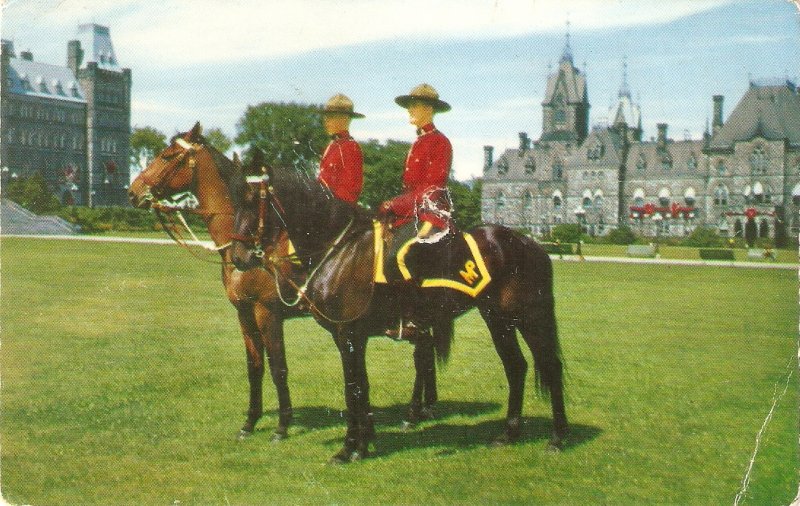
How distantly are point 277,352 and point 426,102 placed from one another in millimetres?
2651

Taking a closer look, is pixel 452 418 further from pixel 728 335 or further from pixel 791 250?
pixel 728 335

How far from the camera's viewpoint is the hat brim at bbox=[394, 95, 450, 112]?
22.2 feet

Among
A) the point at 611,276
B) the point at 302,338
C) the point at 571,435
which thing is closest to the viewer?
the point at 571,435

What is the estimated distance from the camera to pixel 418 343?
25.7ft

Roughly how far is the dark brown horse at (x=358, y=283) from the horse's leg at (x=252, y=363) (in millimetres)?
822

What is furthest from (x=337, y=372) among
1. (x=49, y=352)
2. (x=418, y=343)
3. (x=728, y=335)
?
(x=728, y=335)

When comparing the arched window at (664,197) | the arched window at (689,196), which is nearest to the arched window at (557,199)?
the arched window at (664,197)

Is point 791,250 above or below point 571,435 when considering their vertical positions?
above

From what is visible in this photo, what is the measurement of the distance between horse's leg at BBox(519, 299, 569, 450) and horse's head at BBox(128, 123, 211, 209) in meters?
3.25

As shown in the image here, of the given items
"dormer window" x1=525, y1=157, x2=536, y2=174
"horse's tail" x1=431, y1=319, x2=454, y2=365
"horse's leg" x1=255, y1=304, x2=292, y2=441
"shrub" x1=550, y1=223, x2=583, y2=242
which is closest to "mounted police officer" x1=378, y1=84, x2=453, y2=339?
"horse's tail" x1=431, y1=319, x2=454, y2=365

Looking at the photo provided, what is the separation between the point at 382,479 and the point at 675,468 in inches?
96.9

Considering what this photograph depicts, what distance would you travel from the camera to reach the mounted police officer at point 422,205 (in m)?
6.54

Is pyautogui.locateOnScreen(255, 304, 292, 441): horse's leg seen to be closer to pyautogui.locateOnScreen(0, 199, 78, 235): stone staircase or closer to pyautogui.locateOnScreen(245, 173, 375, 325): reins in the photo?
pyautogui.locateOnScreen(245, 173, 375, 325): reins

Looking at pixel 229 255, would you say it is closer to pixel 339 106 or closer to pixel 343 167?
pixel 343 167
